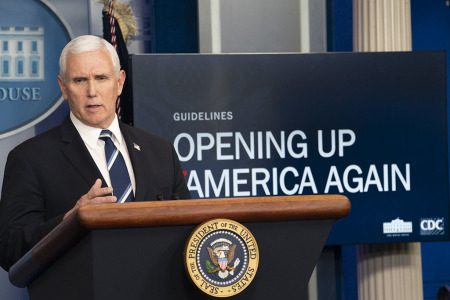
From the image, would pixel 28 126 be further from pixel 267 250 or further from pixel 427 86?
pixel 267 250

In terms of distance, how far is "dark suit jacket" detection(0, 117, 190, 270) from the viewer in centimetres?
160

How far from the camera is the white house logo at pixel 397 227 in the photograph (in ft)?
11.8

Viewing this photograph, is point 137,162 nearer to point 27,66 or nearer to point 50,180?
point 50,180

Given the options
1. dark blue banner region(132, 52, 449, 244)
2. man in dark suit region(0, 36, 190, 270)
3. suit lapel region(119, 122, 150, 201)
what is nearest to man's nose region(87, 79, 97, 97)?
man in dark suit region(0, 36, 190, 270)

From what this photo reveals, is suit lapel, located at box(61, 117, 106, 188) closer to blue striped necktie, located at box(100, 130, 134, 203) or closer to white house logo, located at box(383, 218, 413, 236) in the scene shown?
blue striped necktie, located at box(100, 130, 134, 203)

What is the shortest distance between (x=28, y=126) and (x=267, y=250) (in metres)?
2.79

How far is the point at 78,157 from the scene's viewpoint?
5.70 feet

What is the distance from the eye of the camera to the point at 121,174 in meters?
1.73

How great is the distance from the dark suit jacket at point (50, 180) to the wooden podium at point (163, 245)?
0.29 meters

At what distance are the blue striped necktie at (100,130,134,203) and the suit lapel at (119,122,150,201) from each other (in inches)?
0.8

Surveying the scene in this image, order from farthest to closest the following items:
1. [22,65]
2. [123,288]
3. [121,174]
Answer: [22,65]
[121,174]
[123,288]

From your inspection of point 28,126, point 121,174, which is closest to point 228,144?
point 28,126

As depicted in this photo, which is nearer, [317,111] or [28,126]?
[317,111]

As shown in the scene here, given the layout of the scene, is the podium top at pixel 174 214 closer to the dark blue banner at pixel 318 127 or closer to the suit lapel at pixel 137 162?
the suit lapel at pixel 137 162
